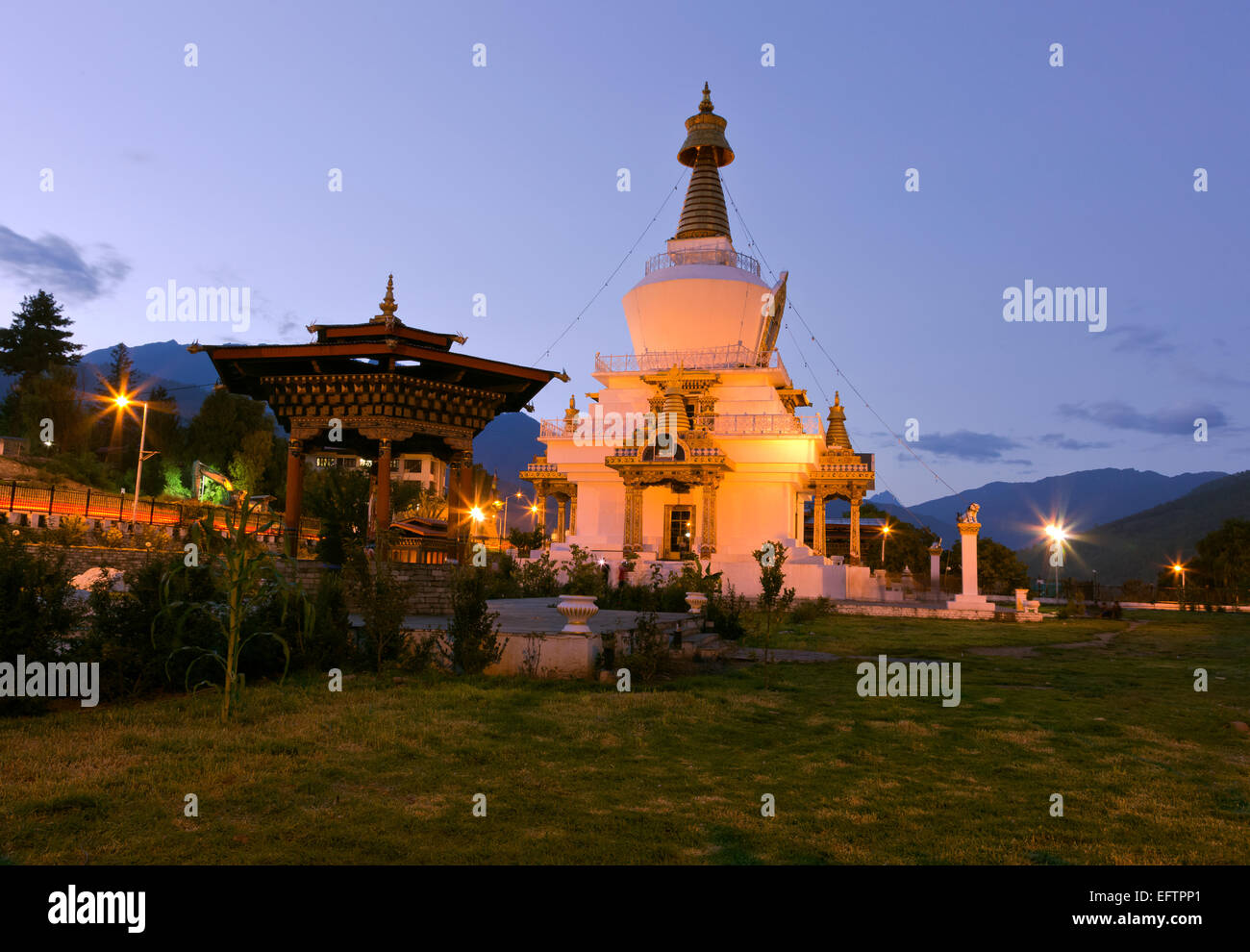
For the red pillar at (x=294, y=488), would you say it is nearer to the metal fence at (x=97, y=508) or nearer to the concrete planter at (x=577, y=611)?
the concrete planter at (x=577, y=611)

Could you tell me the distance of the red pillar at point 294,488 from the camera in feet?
62.6

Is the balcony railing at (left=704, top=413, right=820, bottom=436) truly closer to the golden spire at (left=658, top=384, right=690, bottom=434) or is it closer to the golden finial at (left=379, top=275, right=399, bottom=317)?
the golden spire at (left=658, top=384, right=690, bottom=434)

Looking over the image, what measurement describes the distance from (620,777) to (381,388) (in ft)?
47.1

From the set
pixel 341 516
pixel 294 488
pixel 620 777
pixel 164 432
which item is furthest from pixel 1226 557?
pixel 164 432

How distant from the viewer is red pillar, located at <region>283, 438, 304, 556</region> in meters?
19.1

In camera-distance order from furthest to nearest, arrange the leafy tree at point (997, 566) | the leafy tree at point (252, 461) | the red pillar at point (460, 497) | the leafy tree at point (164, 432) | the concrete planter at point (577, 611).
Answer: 1. the leafy tree at point (997, 566)
2. the leafy tree at point (164, 432)
3. the leafy tree at point (252, 461)
4. the red pillar at point (460, 497)
5. the concrete planter at point (577, 611)

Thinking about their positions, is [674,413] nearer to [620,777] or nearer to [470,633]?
[470,633]

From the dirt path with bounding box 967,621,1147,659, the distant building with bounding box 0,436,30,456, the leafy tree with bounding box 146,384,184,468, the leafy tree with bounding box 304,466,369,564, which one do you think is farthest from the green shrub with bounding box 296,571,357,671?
the leafy tree with bounding box 146,384,184,468

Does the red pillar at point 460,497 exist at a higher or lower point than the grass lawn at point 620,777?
higher

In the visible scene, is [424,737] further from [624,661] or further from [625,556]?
[625,556]

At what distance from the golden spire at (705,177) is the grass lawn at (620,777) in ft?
118

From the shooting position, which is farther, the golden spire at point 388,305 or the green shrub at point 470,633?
the golden spire at point 388,305

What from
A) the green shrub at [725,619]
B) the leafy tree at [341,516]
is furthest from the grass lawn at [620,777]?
the leafy tree at [341,516]

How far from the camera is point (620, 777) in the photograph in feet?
21.7
